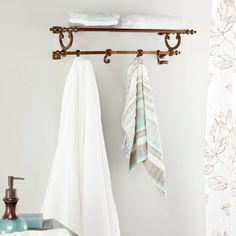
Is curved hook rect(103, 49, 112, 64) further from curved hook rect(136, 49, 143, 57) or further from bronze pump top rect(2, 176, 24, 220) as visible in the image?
bronze pump top rect(2, 176, 24, 220)

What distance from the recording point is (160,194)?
7.09 ft

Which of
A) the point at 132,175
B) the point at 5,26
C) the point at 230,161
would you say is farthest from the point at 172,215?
the point at 5,26

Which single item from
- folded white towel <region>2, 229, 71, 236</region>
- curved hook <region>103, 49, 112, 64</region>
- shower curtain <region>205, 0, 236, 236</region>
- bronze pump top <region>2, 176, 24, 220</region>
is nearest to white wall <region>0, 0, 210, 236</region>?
curved hook <region>103, 49, 112, 64</region>

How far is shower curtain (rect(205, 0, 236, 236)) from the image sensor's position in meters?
1.94

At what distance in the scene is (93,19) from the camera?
1.88m

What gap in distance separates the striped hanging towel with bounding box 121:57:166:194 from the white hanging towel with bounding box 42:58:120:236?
4.9 inches

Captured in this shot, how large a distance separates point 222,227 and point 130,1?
891 mm

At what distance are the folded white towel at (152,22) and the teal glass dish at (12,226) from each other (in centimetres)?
93

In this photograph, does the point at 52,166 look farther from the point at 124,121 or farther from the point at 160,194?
the point at 160,194

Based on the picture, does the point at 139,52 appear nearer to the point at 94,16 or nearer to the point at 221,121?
the point at 94,16

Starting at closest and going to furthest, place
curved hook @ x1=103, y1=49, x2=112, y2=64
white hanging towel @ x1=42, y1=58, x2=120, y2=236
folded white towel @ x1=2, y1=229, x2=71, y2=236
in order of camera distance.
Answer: folded white towel @ x1=2, y1=229, x2=71, y2=236 < white hanging towel @ x1=42, y1=58, x2=120, y2=236 < curved hook @ x1=103, y1=49, x2=112, y2=64

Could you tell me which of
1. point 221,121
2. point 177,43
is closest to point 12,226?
point 221,121

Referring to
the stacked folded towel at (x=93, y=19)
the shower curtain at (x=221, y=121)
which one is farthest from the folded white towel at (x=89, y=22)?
the shower curtain at (x=221, y=121)

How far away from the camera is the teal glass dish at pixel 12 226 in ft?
4.04
